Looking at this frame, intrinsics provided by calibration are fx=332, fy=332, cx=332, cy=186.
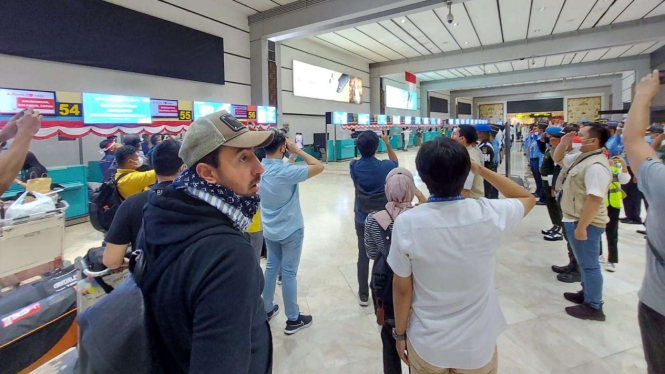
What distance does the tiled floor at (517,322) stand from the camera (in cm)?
211

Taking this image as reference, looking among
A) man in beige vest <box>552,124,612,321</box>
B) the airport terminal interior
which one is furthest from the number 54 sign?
man in beige vest <box>552,124,612,321</box>

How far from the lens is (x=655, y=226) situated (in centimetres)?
125

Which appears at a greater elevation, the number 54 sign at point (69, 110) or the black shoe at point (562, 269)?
the number 54 sign at point (69, 110)

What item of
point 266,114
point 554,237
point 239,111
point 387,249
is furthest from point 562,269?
point 266,114

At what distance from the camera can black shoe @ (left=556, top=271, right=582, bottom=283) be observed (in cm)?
323

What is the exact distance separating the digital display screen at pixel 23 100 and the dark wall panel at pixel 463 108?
99.8 ft

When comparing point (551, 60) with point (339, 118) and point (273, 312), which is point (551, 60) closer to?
point (339, 118)

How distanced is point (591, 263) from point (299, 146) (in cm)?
369

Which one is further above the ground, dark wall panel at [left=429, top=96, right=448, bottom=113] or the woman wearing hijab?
dark wall panel at [left=429, top=96, right=448, bottom=113]

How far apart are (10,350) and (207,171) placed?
5.28ft

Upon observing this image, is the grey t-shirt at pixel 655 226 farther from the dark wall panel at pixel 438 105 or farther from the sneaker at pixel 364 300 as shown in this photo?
the dark wall panel at pixel 438 105

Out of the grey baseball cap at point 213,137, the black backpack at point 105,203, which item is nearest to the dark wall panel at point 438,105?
the black backpack at point 105,203

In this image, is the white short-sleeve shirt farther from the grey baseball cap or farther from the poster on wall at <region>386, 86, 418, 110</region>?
the poster on wall at <region>386, 86, 418, 110</region>

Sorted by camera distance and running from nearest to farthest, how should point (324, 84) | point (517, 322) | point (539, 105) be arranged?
point (517, 322) → point (324, 84) → point (539, 105)
